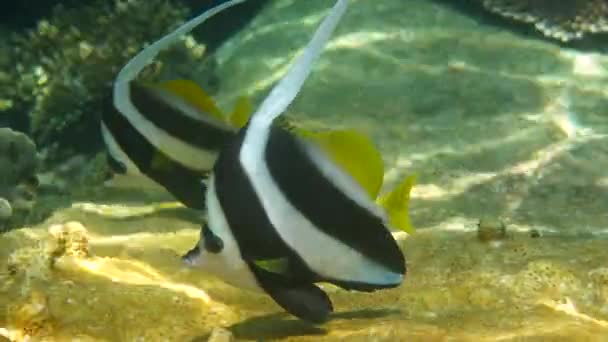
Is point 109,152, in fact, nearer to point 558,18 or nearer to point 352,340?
point 352,340

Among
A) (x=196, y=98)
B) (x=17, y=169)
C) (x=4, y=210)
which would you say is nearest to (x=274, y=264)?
(x=196, y=98)

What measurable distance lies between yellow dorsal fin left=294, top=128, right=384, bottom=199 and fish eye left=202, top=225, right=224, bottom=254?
0.39m

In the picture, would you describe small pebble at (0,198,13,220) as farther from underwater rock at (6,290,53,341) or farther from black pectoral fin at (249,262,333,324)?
black pectoral fin at (249,262,333,324)

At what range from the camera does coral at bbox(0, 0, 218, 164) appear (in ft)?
21.9

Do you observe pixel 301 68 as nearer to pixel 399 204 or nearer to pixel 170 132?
pixel 399 204

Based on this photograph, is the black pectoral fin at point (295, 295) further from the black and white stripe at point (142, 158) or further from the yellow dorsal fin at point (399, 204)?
the black and white stripe at point (142, 158)

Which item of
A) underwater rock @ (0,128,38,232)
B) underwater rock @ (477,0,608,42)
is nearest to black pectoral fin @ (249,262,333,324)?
underwater rock @ (0,128,38,232)

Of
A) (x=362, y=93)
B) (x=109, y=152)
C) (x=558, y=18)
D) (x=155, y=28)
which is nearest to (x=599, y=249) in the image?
(x=109, y=152)

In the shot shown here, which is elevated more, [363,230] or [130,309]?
[363,230]

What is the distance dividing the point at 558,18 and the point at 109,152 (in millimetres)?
5494

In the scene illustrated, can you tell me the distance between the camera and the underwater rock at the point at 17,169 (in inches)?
216

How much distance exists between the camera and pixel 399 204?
1.92 m

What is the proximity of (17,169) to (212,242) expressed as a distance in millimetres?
4401

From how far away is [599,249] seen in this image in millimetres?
3119
